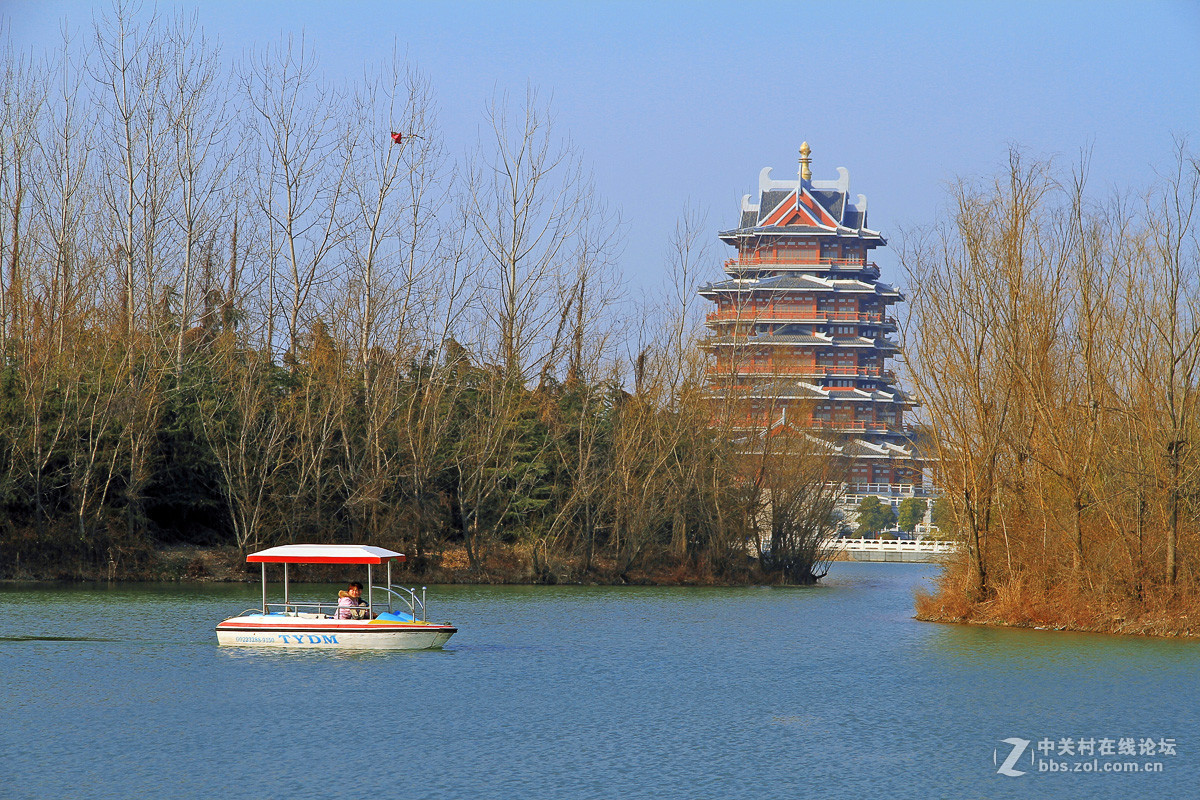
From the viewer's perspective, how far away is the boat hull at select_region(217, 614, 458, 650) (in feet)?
69.5

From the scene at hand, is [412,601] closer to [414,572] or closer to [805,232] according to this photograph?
[414,572]

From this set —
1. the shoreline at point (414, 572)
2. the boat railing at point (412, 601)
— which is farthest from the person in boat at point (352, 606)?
the shoreline at point (414, 572)

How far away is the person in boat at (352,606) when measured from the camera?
70.2ft

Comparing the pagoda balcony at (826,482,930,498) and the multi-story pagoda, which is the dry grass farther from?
the pagoda balcony at (826,482,930,498)

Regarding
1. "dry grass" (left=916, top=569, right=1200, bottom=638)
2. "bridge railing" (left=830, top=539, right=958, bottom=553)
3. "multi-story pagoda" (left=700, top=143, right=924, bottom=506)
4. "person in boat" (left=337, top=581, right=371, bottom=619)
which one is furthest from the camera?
"multi-story pagoda" (left=700, top=143, right=924, bottom=506)

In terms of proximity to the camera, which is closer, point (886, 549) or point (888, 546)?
point (886, 549)

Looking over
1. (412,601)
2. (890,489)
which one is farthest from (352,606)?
(890,489)

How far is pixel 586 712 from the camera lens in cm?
1727

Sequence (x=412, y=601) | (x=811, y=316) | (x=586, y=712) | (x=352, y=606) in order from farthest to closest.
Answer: (x=811, y=316) < (x=412, y=601) < (x=352, y=606) < (x=586, y=712)

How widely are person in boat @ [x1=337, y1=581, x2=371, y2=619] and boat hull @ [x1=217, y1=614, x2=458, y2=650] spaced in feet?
0.57

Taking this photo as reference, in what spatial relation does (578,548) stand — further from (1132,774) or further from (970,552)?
(1132,774)

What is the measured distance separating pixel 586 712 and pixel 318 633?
19.8ft

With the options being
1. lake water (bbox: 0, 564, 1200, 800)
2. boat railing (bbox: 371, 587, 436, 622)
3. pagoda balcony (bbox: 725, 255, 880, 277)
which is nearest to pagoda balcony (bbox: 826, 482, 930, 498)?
pagoda balcony (bbox: 725, 255, 880, 277)

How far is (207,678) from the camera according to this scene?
1869 centimetres
